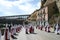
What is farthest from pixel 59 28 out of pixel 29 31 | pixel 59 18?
pixel 59 18

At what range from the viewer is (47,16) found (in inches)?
4309

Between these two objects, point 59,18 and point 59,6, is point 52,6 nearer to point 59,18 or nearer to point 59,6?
point 59,6

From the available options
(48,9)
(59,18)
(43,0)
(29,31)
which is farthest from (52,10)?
(29,31)

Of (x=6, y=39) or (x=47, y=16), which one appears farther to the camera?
(x=47, y=16)

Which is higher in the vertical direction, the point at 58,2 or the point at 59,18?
the point at 58,2

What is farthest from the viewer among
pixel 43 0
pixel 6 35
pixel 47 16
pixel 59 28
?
pixel 43 0

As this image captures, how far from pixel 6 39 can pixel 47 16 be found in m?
92.5

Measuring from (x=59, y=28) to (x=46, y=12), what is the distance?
71.9m

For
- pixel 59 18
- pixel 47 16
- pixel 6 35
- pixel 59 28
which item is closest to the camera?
pixel 6 35

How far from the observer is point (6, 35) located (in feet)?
56.6

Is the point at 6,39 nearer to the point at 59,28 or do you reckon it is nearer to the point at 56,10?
the point at 59,28

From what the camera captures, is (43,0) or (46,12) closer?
(46,12)

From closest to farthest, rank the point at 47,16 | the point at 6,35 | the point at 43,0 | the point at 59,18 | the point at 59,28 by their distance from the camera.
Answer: the point at 6,35 < the point at 59,28 < the point at 59,18 < the point at 47,16 < the point at 43,0

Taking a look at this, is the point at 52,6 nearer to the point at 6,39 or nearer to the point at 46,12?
the point at 46,12
